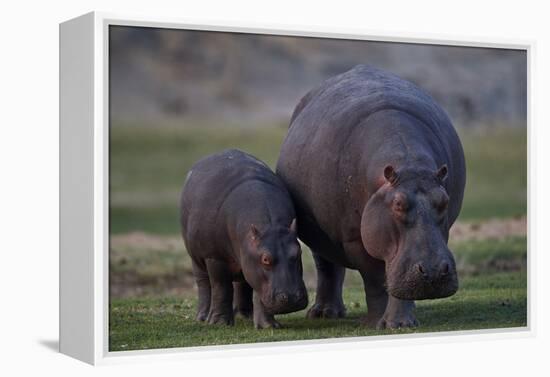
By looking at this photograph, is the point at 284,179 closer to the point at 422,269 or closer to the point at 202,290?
the point at 202,290

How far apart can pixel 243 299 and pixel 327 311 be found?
110 cm

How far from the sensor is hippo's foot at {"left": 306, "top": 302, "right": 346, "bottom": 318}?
15742 mm

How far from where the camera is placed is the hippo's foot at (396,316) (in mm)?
14438

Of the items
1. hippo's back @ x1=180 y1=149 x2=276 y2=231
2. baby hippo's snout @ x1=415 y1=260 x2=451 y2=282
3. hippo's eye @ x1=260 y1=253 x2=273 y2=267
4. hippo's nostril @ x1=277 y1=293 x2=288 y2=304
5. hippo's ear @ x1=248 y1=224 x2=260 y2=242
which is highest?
hippo's back @ x1=180 y1=149 x2=276 y2=231

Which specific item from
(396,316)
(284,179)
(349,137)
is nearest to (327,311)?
(396,316)

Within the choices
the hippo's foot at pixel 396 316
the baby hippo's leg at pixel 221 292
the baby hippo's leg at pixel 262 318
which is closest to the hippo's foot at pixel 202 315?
the baby hippo's leg at pixel 221 292

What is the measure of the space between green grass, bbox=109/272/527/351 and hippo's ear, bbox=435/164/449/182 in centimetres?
209

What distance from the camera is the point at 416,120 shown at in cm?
1446

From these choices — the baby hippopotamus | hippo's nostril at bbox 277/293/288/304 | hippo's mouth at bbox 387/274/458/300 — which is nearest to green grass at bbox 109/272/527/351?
the baby hippopotamus

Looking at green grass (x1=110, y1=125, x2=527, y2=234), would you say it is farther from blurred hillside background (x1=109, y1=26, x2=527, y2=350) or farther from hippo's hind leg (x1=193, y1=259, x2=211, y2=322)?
hippo's hind leg (x1=193, y1=259, x2=211, y2=322)

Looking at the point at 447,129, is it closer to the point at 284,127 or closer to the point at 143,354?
the point at 284,127

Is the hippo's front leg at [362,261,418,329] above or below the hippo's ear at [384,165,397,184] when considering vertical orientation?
below

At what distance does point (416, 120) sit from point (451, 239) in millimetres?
5192
